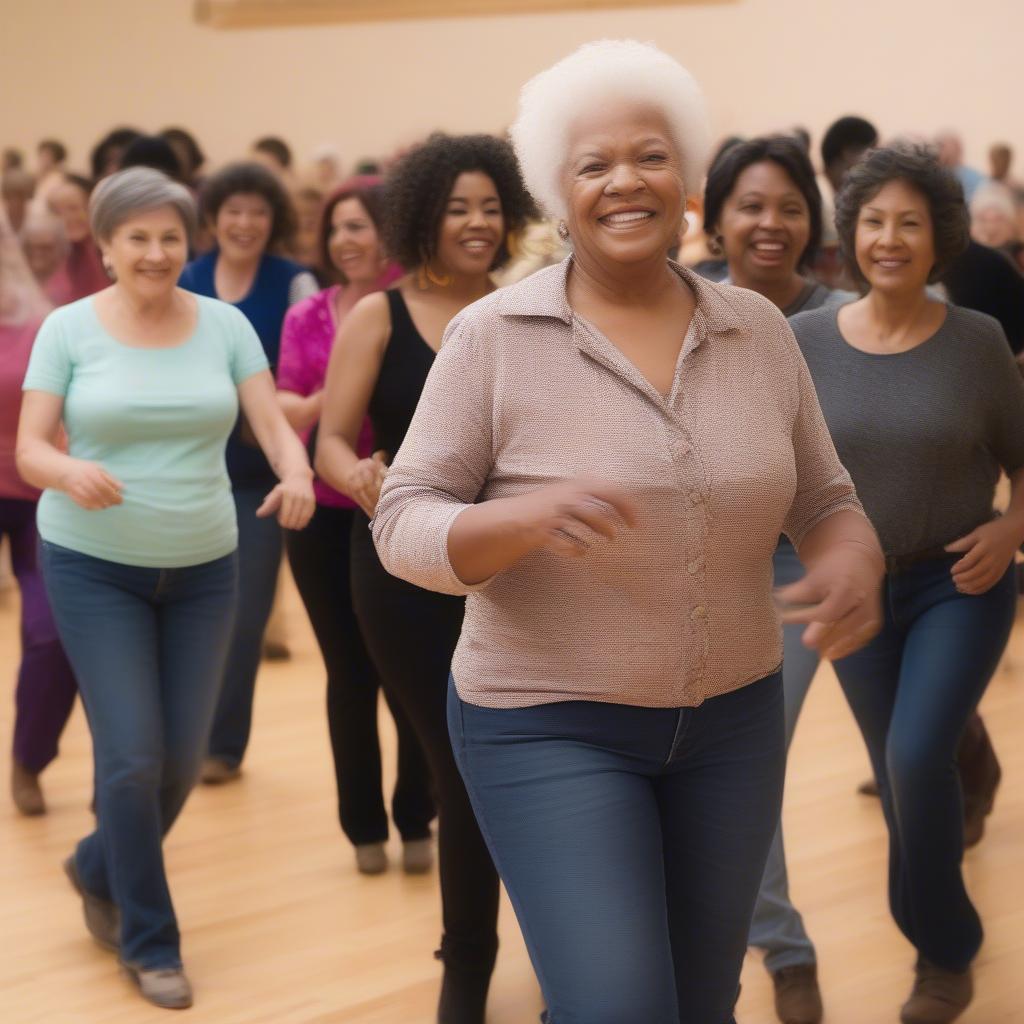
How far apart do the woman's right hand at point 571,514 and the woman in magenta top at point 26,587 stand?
313 centimetres

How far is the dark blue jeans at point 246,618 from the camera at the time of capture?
498cm

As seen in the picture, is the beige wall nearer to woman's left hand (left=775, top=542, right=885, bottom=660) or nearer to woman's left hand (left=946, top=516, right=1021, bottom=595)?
woman's left hand (left=946, top=516, right=1021, bottom=595)

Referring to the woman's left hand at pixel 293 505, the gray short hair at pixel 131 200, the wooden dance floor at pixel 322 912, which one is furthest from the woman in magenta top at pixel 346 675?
the gray short hair at pixel 131 200

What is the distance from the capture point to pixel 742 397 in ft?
7.27

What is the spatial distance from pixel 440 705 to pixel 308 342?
1616mm

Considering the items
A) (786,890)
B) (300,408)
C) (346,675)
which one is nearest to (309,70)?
(300,408)

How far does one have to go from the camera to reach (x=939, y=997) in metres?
3.37

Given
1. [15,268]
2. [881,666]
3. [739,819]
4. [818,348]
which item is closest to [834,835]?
[881,666]

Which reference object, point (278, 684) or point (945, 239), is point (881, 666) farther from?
point (278, 684)

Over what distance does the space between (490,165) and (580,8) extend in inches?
435

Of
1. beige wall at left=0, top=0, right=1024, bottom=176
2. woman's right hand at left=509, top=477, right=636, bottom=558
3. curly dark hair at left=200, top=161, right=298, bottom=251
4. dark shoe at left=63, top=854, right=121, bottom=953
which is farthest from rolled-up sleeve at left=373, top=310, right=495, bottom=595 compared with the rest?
beige wall at left=0, top=0, right=1024, bottom=176

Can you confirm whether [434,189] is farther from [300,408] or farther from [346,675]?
[346,675]

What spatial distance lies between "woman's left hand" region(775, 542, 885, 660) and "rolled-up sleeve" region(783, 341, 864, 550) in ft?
0.69

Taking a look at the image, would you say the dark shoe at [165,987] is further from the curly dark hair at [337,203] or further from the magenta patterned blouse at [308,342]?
the curly dark hair at [337,203]
